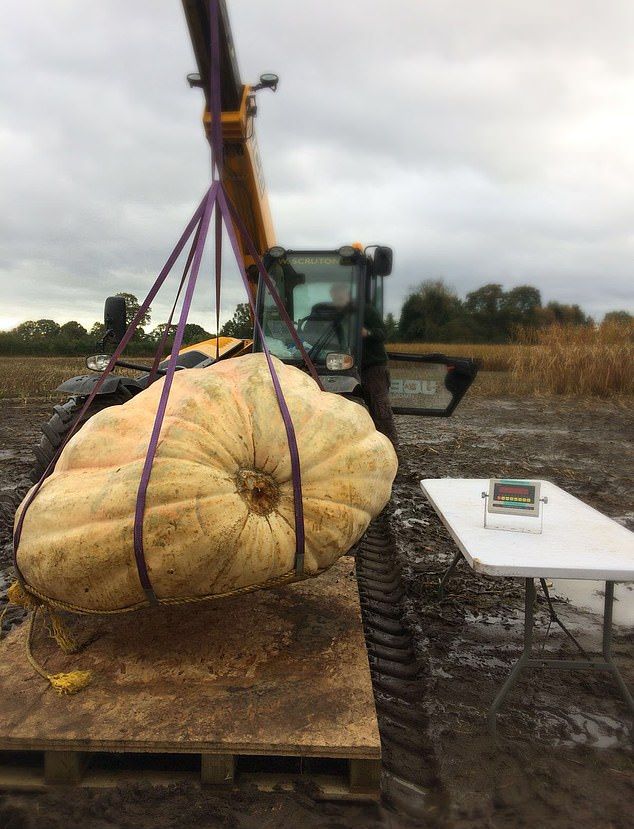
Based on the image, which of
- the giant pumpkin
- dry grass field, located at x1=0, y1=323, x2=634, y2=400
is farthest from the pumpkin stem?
dry grass field, located at x1=0, y1=323, x2=634, y2=400

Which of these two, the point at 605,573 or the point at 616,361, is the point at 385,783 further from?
the point at 616,361

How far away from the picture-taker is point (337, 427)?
2.59 meters

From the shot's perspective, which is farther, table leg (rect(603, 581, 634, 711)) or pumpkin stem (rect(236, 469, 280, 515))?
table leg (rect(603, 581, 634, 711))

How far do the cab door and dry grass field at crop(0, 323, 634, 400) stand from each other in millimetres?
8212

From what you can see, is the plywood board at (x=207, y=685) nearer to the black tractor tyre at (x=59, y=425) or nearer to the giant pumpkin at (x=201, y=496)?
the giant pumpkin at (x=201, y=496)

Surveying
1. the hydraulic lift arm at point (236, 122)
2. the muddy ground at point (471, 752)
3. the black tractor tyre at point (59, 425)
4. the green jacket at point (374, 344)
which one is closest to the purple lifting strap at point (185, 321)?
the muddy ground at point (471, 752)

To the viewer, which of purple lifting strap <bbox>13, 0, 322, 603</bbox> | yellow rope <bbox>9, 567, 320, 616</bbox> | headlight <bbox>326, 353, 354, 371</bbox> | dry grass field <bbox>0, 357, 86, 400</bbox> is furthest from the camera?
dry grass field <bbox>0, 357, 86, 400</bbox>

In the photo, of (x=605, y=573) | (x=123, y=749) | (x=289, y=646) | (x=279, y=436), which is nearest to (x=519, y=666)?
(x=605, y=573)

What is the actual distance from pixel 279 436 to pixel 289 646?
945mm

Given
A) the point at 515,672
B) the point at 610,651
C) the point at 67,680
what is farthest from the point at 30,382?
the point at 610,651

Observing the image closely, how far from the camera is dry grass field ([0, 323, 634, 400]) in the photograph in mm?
15836

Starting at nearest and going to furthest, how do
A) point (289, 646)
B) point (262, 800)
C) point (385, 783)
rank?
1. point (262, 800)
2. point (385, 783)
3. point (289, 646)

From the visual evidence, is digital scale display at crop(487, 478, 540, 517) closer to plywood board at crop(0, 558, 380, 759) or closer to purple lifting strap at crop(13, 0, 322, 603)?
plywood board at crop(0, 558, 380, 759)

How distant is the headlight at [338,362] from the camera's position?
530 cm
